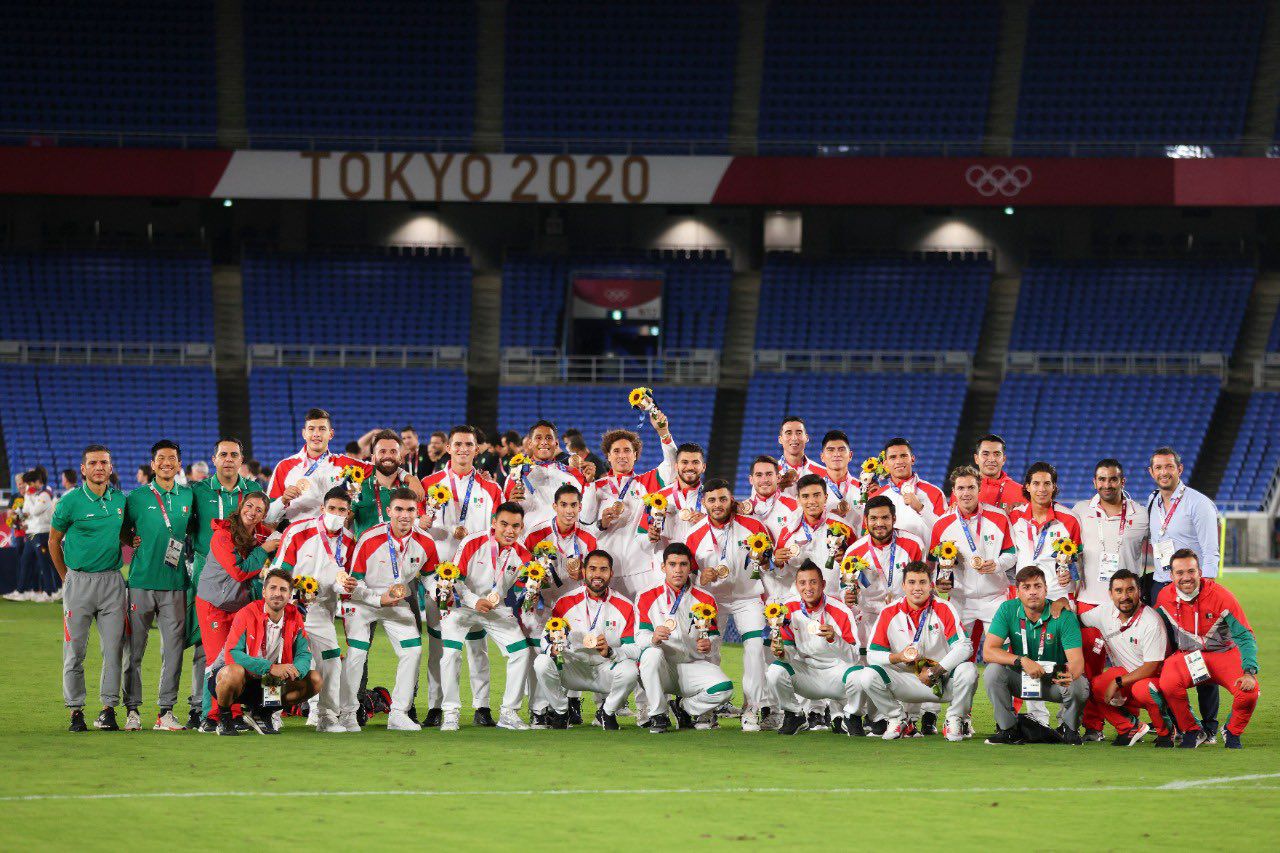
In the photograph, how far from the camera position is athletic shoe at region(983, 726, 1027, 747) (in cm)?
1159

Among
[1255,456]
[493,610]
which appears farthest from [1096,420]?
[493,610]

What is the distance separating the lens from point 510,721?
1259 centimetres

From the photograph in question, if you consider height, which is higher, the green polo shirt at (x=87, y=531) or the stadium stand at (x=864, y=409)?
the stadium stand at (x=864, y=409)

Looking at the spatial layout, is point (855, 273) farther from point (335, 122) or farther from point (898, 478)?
point (898, 478)

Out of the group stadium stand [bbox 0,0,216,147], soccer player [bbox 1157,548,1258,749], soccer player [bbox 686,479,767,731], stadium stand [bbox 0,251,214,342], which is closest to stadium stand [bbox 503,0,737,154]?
stadium stand [bbox 0,0,216,147]

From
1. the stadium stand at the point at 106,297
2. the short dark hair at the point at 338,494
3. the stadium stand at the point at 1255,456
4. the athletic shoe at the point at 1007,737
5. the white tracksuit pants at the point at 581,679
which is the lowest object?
the athletic shoe at the point at 1007,737

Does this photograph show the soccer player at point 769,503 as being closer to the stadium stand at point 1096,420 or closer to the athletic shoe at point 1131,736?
the athletic shoe at point 1131,736

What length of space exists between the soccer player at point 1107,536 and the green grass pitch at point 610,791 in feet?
5.08

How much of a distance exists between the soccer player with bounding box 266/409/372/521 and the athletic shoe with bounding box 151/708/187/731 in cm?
190

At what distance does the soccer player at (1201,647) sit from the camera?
11211 mm

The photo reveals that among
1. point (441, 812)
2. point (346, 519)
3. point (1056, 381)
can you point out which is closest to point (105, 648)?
point (346, 519)

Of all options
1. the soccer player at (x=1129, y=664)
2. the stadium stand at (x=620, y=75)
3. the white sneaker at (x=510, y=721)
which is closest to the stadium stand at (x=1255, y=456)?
the stadium stand at (x=620, y=75)

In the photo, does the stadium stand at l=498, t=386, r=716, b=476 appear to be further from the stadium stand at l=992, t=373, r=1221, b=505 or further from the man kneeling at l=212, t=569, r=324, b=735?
the man kneeling at l=212, t=569, r=324, b=735

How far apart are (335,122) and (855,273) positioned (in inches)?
533
